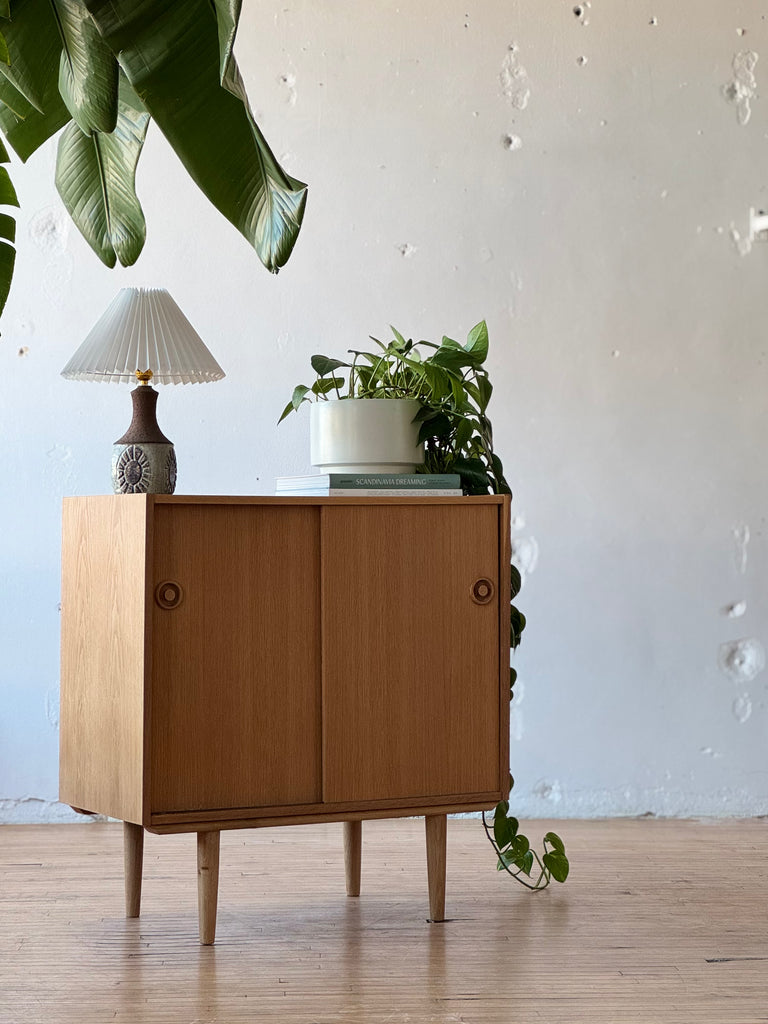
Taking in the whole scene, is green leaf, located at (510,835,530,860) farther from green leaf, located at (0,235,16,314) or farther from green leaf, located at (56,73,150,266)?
green leaf, located at (0,235,16,314)

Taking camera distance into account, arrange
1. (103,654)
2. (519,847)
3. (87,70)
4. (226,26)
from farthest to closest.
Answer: (519,847) → (103,654) → (87,70) → (226,26)

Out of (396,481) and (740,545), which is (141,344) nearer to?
(396,481)

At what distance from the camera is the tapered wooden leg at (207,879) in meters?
2.28

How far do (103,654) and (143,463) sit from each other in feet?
1.25

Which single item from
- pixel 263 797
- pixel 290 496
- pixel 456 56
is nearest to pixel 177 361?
pixel 290 496

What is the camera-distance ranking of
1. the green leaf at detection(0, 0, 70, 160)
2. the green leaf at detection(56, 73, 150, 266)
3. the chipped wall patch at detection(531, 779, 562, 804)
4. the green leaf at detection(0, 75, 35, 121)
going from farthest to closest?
the chipped wall patch at detection(531, 779, 562, 804) < the green leaf at detection(56, 73, 150, 266) < the green leaf at detection(0, 75, 35, 121) < the green leaf at detection(0, 0, 70, 160)

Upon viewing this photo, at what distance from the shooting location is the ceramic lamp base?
240 cm

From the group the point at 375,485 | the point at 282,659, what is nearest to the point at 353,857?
the point at 282,659

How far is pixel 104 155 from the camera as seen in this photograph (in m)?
1.88

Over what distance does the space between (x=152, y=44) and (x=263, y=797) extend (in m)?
1.42

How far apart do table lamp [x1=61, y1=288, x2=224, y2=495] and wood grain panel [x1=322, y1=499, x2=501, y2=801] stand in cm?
36

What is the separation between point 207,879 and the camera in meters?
2.28

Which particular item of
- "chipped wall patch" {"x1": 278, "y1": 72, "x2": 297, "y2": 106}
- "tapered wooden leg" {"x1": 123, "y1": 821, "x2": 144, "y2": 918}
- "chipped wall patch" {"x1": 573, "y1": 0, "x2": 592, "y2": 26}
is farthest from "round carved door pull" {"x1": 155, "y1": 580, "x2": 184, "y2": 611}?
"chipped wall patch" {"x1": 573, "y1": 0, "x2": 592, "y2": 26}

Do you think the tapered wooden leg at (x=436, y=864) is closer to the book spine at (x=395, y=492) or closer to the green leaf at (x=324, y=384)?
the book spine at (x=395, y=492)
